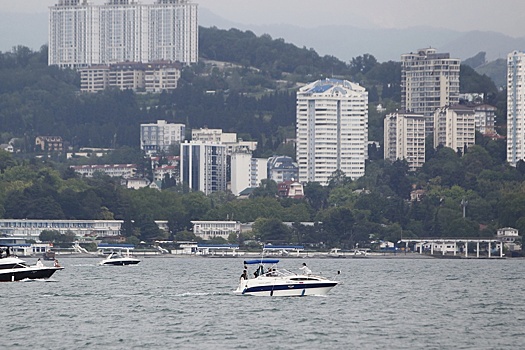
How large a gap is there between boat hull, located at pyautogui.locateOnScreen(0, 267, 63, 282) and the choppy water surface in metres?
0.54

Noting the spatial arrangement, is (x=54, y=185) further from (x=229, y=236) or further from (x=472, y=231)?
(x=472, y=231)

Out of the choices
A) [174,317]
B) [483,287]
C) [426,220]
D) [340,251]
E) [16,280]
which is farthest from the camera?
[426,220]

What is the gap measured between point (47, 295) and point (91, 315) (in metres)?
11.4

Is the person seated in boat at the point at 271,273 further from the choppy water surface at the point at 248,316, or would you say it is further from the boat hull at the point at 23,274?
the boat hull at the point at 23,274

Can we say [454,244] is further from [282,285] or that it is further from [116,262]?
[282,285]

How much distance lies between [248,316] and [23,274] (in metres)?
21.1

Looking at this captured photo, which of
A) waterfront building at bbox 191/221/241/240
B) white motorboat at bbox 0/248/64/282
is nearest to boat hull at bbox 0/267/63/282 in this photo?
white motorboat at bbox 0/248/64/282

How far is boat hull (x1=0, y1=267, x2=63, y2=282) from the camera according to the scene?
3568 inches

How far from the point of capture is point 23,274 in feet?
301

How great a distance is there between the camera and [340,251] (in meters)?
179

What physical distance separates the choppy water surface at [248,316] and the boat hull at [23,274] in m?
0.54

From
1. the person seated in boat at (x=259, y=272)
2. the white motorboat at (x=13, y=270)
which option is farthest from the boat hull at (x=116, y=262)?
the person seated in boat at (x=259, y=272)

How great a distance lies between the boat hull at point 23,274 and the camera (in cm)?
9062

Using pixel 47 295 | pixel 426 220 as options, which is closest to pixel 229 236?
pixel 426 220
